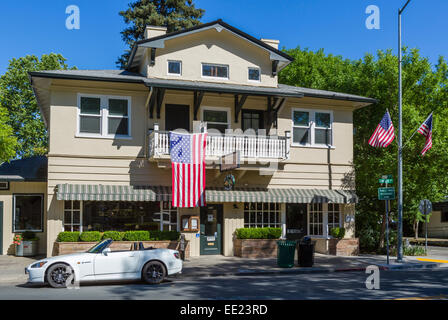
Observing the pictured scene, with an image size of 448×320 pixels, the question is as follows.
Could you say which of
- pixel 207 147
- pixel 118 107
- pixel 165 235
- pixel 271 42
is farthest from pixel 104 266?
pixel 271 42

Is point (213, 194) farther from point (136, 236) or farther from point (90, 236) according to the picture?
point (90, 236)

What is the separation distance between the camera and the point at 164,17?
40.4m

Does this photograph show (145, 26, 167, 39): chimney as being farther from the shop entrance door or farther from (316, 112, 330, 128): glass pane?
the shop entrance door

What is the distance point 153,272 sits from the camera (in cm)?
1349

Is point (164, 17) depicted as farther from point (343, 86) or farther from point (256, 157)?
point (256, 157)

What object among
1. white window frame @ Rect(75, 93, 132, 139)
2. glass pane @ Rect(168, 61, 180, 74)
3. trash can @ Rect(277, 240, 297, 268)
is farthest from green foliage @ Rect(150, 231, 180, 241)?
glass pane @ Rect(168, 61, 180, 74)

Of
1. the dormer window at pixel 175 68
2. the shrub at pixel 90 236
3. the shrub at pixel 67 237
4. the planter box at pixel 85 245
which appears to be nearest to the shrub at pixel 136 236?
the planter box at pixel 85 245

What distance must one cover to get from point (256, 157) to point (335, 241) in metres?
5.30

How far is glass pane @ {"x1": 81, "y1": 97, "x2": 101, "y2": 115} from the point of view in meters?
19.6

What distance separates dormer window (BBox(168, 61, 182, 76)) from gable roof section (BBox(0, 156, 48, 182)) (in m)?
7.16

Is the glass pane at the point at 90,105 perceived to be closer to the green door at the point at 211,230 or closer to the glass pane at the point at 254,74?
the green door at the point at 211,230

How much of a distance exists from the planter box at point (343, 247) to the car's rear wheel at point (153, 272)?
1029cm

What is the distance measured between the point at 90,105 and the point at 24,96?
23.9m

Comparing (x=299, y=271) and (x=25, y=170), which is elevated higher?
(x=25, y=170)
